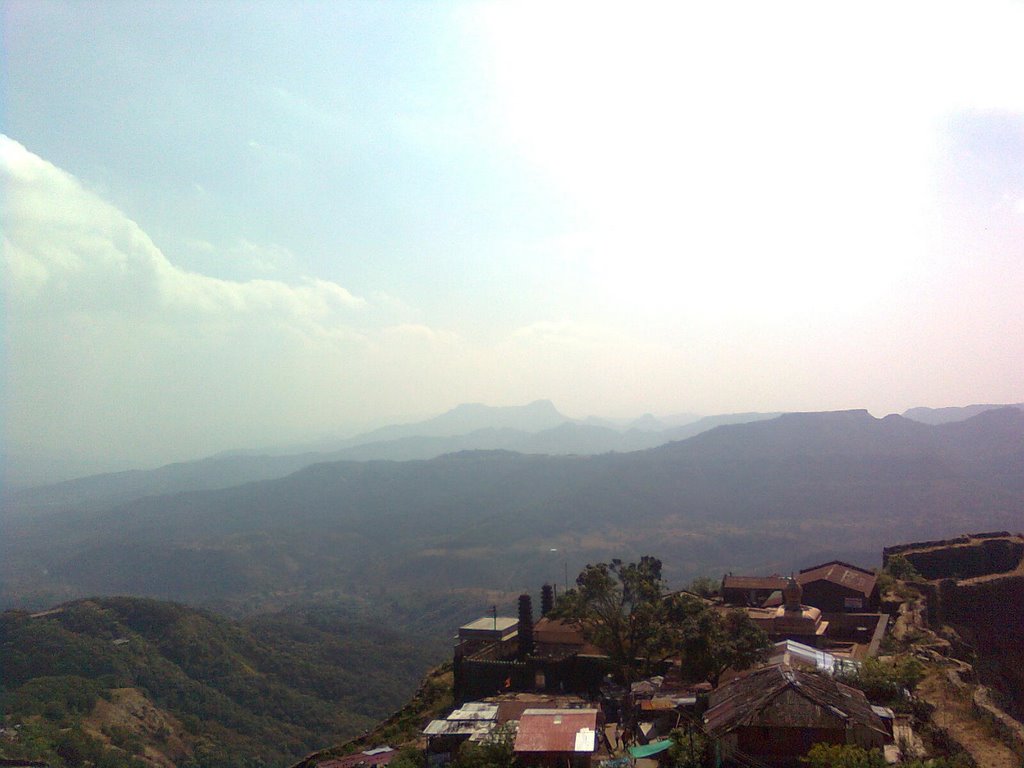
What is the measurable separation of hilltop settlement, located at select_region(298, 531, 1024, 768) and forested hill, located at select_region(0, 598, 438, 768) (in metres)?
21.5

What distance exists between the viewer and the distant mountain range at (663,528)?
392 feet

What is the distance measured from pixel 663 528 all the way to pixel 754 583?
11216 centimetres

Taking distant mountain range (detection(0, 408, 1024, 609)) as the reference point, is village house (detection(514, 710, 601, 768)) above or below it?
above

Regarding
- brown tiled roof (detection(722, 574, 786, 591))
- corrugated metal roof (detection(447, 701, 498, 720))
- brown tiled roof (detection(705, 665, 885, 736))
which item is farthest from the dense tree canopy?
brown tiled roof (detection(722, 574, 786, 591))

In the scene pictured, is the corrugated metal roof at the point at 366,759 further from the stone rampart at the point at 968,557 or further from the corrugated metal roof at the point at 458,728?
the stone rampart at the point at 968,557

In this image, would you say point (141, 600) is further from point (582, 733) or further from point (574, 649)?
point (582, 733)

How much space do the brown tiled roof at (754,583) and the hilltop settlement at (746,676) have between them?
0.39 feet

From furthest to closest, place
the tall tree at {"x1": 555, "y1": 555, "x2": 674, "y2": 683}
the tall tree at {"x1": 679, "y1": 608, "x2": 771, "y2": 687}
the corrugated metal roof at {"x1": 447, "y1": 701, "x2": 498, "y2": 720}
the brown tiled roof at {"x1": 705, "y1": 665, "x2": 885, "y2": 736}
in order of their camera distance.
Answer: the tall tree at {"x1": 555, "y1": 555, "x2": 674, "y2": 683} → the corrugated metal roof at {"x1": 447, "y1": 701, "x2": 498, "y2": 720} → the tall tree at {"x1": 679, "y1": 608, "x2": 771, "y2": 687} → the brown tiled roof at {"x1": 705, "y1": 665, "x2": 885, "y2": 736}

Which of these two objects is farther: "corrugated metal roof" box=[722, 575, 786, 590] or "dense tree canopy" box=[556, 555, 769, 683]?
"corrugated metal roof" box=[722, 575, 786, 590]

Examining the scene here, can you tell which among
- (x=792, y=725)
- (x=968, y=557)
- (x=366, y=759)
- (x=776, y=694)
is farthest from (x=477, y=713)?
(x=968, y=557)

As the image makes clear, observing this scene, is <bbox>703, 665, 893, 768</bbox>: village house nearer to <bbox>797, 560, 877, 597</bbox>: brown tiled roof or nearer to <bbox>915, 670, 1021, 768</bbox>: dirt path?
<bbox>915, 670, 1021, 768</bbox>: dirt path

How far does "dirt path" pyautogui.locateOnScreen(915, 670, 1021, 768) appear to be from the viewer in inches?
522

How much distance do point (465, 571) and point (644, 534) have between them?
36.5m

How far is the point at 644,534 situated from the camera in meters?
144
